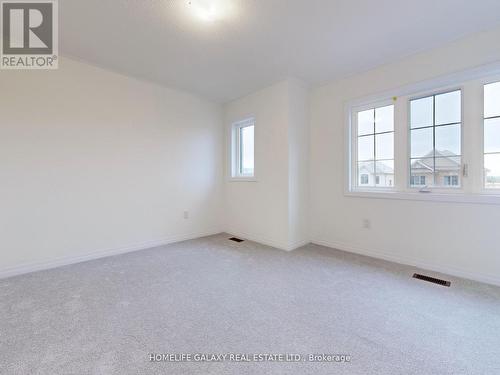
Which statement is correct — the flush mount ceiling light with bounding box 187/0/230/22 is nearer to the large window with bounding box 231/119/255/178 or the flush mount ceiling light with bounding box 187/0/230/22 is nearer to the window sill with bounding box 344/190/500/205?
the large window with bounding box 231/119/255/178

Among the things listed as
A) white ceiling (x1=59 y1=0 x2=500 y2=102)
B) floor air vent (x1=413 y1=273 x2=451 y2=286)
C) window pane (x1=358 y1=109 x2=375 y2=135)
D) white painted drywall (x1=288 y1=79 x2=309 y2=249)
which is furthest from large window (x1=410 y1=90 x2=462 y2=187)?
white painted drywall (x1=288 y1=79 x2=309 y2=249)

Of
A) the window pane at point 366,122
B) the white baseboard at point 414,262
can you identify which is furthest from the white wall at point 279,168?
the window pane at point 366,122

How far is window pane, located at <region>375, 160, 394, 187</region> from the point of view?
9.15ft

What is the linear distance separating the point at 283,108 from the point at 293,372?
292cm

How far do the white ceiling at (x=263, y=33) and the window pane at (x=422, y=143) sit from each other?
2.92 feet

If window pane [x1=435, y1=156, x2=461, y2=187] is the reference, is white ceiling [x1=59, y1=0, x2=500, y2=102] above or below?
above

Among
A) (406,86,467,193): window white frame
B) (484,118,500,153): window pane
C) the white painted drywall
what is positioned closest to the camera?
(484,118,500,153): window pane

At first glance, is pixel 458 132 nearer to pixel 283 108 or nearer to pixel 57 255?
pixel 283 108

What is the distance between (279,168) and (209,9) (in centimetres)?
201

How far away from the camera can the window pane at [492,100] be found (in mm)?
2125

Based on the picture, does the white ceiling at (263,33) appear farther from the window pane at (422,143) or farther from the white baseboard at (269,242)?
the white baseboard at (269,242)

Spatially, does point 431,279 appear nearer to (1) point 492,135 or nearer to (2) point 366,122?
(1) point 492,135

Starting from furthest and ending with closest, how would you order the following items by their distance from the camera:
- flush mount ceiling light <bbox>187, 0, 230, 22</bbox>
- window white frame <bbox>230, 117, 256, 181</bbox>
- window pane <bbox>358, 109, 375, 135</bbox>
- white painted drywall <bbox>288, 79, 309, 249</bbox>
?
window white frame <bbox>230, 117, 256, 181</bbox> → white painted drywall <bbox>288, 79, 309, 249</bbox> → window pane <bbox>358, 109, 375, 135</bbox> → flush mount ceiling light <bbox>187, 0, 230, 22</bbox>

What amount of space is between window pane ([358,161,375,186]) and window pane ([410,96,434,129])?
2.12 feet
